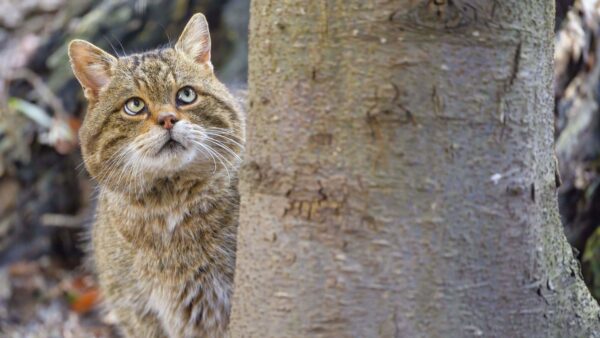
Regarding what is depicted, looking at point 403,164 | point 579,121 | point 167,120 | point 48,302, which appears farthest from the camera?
point 48,302

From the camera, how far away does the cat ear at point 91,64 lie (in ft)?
9.84

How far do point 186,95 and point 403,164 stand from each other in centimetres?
139

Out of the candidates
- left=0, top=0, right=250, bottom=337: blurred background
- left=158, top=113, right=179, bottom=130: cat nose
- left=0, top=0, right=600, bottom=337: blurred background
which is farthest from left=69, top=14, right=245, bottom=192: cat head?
left=0, top=0, right=250, bottom=337: blurred background

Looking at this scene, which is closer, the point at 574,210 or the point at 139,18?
the point at 574,210

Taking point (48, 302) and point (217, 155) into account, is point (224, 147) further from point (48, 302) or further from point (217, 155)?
point (48, 302)

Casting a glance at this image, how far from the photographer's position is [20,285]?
4.93 m

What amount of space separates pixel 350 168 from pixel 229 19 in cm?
355

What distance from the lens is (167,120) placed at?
2.70 meters

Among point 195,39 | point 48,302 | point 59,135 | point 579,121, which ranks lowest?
point 48,302

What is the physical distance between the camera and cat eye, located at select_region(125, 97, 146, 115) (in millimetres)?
2861

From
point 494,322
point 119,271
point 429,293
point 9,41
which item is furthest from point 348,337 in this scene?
point 9,41

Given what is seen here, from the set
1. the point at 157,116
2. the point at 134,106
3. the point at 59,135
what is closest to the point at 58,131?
the point at 59,135

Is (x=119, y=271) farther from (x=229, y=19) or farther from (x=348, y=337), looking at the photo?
(x=229, y=19)

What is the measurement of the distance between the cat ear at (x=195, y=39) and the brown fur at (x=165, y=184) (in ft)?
0.06
